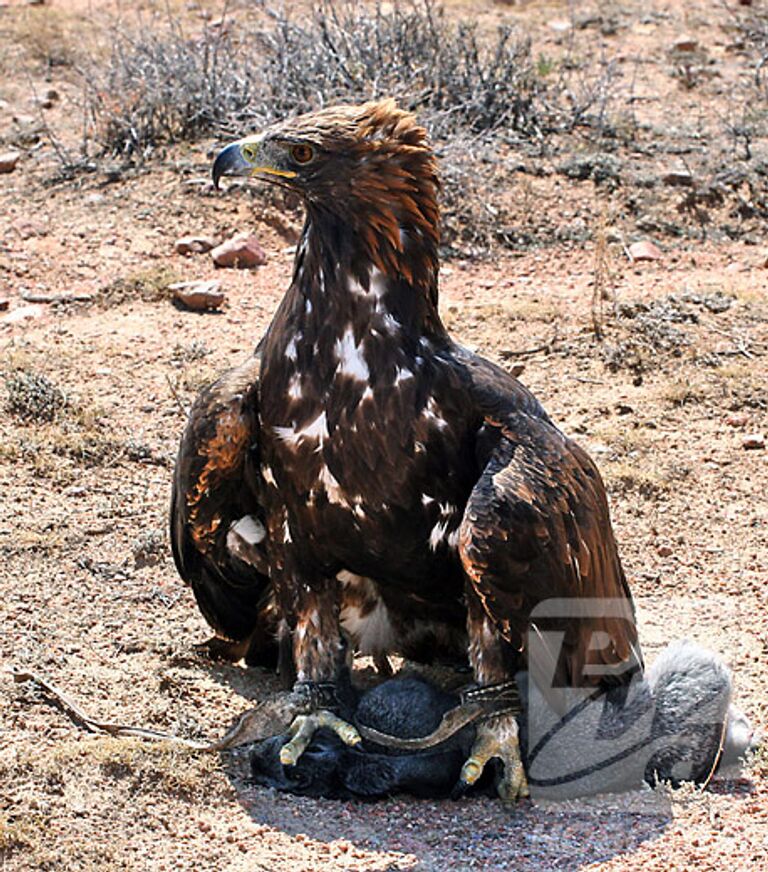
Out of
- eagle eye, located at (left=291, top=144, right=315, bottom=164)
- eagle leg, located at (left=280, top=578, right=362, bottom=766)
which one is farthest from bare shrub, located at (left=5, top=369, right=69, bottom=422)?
eagle eye, located at (left=291, top=144, right=315, bottom=164)

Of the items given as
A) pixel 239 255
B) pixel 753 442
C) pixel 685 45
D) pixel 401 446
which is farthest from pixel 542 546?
pixel 685 45

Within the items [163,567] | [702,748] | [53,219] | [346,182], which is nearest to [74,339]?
[53,219]

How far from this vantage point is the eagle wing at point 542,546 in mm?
5102

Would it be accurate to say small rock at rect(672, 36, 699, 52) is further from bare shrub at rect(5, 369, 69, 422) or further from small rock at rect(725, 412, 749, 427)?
bare shrub at rect(5, 369, 69, 422)

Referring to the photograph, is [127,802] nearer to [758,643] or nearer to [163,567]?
[163,567]

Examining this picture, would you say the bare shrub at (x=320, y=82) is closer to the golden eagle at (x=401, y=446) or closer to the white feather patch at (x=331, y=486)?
the golden eagle at (x=401, y=446)

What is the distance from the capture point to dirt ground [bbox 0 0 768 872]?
16.8 ft

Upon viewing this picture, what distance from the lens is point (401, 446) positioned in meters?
5.32

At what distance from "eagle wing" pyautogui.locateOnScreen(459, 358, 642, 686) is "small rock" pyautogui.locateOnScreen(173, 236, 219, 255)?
5.15m

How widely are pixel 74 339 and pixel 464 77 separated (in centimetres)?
434

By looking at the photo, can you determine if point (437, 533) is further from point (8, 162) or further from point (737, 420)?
point (8, 162)

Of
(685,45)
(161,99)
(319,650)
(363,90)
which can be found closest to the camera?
(319,650)

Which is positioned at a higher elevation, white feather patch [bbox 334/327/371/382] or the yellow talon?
white feather patch [bbox 334/327/371/382]

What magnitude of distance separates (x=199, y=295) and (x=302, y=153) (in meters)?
4.40
